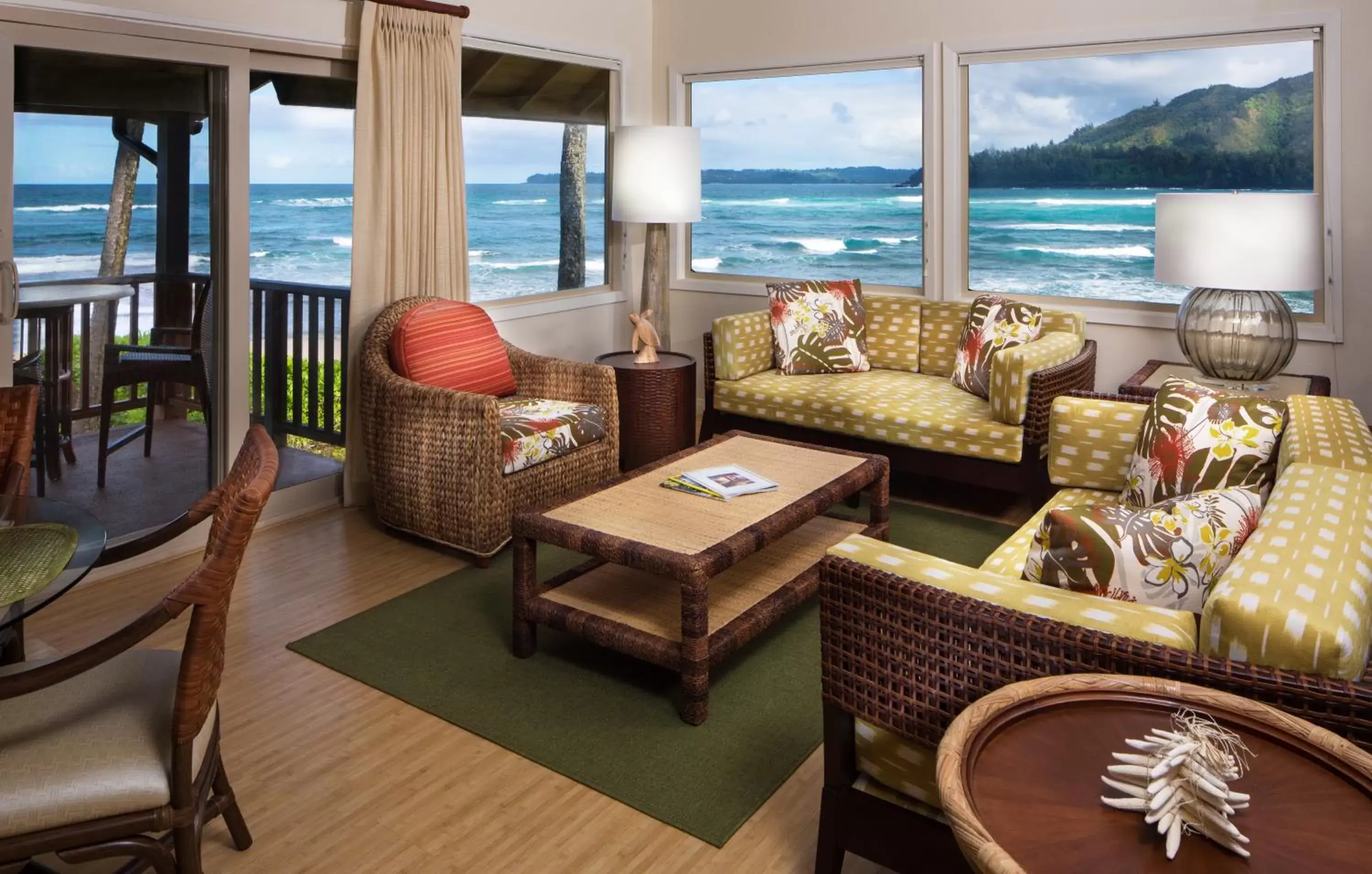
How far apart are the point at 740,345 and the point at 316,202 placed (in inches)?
74.1

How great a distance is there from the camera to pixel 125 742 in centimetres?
167

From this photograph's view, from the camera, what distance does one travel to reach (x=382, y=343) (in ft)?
13.6

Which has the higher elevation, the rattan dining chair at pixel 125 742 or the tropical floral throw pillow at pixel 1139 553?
the tropical floral throw pillow at pixel 1139 553

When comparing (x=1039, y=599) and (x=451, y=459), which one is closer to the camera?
(x=1039, y=599)

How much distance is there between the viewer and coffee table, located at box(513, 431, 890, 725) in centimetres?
268

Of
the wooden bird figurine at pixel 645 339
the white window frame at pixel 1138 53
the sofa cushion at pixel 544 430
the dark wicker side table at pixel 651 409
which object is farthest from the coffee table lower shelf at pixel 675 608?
the white window frame at pixel 1138 53

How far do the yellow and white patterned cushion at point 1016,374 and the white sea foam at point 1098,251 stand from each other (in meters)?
0.85

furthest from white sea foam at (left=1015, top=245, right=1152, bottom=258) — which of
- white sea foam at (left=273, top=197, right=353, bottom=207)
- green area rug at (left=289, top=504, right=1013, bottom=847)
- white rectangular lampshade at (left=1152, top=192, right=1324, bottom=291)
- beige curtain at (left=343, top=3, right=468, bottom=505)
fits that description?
white sea foam at (left=273, top=197, right=353, bottom=207)

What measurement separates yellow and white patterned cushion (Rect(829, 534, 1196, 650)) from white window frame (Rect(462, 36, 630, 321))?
3531mm

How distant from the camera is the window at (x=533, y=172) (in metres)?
5.11

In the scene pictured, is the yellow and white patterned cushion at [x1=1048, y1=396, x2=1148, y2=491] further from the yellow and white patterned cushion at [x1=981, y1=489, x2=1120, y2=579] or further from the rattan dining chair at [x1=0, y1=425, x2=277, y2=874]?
the rattan dining chair at [x1=0, y1=425, x2=277, y2=874]

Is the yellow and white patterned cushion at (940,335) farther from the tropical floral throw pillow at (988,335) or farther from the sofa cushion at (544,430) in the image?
the sofa cushion at (544,430)

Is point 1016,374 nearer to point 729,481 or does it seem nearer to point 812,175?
point 729,481

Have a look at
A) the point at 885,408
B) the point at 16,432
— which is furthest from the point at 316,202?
the point at 885,408
